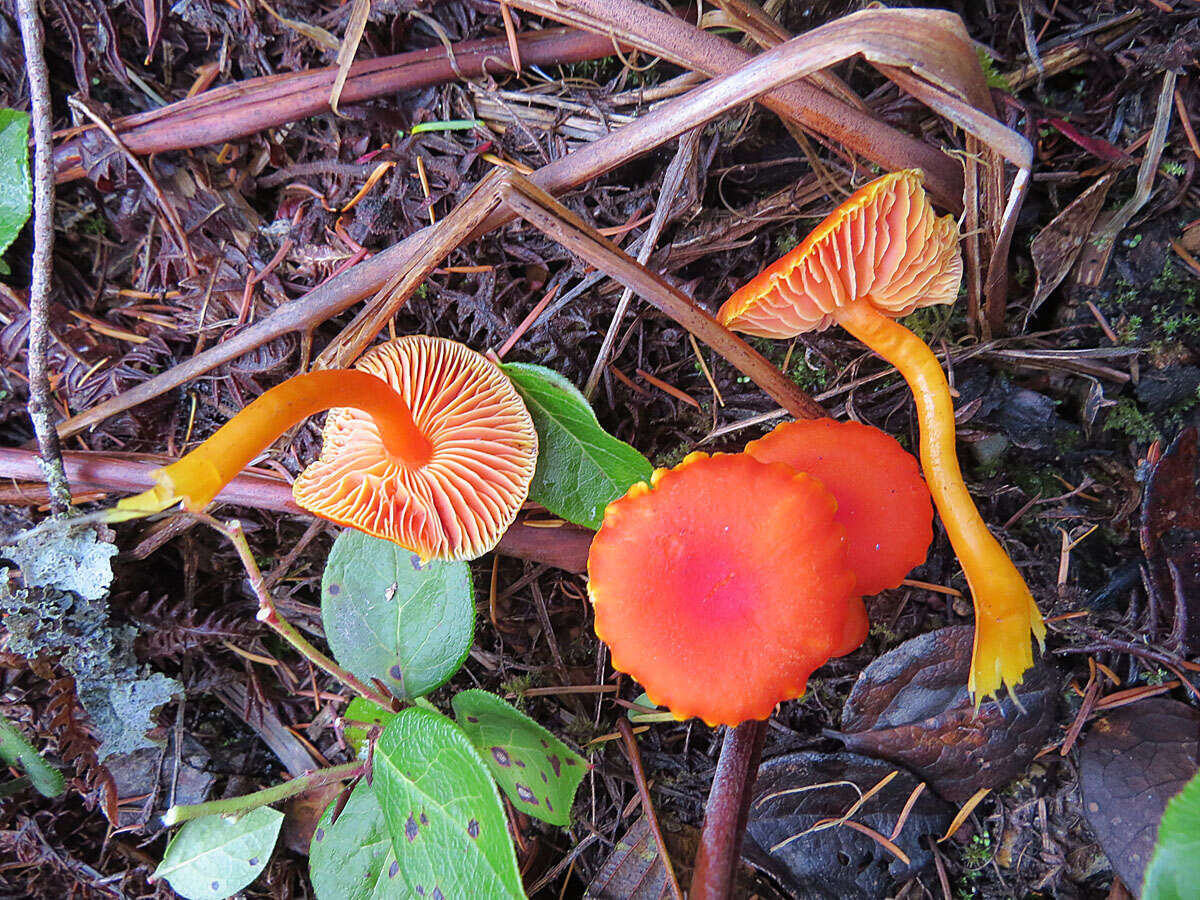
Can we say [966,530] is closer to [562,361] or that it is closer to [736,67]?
[562,361]

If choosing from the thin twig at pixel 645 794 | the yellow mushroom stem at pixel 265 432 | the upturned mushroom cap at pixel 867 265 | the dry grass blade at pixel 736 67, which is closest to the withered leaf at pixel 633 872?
the thin twig at pixel 645 794

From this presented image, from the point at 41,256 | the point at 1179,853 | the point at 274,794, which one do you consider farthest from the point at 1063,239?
the point at 41,256

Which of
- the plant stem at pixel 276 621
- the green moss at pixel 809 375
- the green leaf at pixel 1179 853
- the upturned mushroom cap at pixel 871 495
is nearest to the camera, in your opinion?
the green leaf at pixel 1179 853

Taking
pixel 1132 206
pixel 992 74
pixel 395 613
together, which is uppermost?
pixel 992 74

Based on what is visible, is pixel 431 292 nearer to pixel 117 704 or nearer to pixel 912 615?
pixel 117 704

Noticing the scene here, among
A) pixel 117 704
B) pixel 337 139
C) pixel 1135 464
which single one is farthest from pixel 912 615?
pixel 117 704

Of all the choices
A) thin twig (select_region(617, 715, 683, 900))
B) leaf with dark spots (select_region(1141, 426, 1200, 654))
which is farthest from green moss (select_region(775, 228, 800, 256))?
thin twig (select_region(617, 715, 683, 900))

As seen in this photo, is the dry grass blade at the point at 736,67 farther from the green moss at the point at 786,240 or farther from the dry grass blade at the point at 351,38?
the dry grass blade at the point at 351,38
